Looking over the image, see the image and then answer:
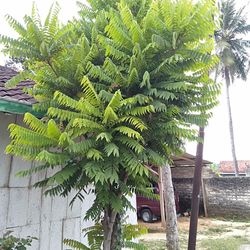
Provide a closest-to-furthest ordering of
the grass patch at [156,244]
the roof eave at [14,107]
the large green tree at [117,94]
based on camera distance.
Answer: the large green tree at [117,94]
the roof eave at [14,107]
the grass patch at [156,244]

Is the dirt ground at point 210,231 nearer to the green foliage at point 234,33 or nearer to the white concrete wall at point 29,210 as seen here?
the white concrete wall at point 29,210

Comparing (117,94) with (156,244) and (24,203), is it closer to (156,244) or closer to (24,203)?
(24,203)

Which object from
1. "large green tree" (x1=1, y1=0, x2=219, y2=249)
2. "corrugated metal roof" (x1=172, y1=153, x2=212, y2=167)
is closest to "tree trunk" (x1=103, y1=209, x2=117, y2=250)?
"large green tree" (x1=1, y1=0, x2=219, y2=249)

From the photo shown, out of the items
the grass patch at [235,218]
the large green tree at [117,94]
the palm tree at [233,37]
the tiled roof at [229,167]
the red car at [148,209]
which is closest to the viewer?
the large green tree at [117,94]

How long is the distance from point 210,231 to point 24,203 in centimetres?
915

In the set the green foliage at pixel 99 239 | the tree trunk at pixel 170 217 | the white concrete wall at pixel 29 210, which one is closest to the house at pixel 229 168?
the tree trunk at pixel 170 217

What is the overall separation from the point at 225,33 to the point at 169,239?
17883 millimetres

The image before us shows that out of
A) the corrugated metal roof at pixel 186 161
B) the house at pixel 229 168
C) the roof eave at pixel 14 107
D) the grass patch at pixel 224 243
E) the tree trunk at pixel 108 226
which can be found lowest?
the grass patch at pixel 224 243

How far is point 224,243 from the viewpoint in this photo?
8.50 m

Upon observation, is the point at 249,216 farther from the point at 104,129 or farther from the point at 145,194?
the point at 104,129

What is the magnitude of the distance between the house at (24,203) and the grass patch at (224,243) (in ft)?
17.4

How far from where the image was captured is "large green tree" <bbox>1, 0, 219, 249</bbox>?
2670mm

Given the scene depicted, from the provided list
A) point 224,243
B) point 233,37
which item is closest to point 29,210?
point 224,243

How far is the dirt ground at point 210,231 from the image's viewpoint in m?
9.52
